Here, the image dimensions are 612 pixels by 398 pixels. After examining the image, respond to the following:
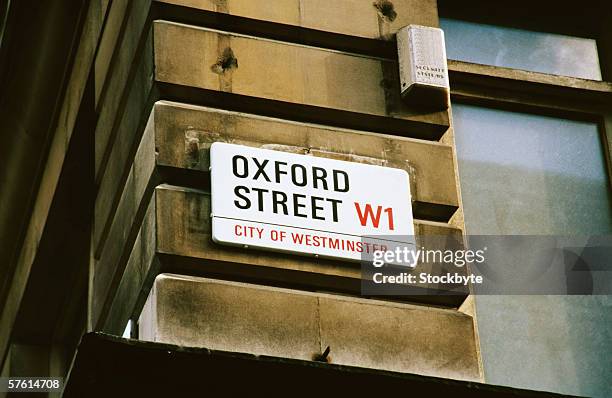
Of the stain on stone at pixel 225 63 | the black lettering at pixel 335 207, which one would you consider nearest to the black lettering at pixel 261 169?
the black lettering at pixel 335 207

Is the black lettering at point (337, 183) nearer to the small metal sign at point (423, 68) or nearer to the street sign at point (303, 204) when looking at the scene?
the street sign at point (303, 204)

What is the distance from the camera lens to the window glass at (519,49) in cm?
1438

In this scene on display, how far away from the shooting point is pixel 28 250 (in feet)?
61.4

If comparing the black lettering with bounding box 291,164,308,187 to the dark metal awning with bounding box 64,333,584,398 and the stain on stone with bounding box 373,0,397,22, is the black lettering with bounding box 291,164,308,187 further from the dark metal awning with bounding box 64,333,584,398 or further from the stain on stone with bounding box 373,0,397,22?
the dark metal awning with bounding box 64,333,584,398

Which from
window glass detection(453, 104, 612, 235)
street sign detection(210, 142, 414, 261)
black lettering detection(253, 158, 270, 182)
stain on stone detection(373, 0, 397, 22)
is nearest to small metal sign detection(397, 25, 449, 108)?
stain on stone detection(373, 0, 397, 22)

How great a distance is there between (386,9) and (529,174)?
1.91m

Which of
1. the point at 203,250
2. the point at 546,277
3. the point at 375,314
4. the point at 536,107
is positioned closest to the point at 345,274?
the point at 375,314

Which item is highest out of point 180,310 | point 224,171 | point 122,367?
point 224,171

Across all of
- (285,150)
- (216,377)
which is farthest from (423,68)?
(216,377)

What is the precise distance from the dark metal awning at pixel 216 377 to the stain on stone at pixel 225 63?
330cm

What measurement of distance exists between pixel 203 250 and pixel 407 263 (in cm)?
161

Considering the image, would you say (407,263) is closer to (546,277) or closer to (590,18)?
(546,277)

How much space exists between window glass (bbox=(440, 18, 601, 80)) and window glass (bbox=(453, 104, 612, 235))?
610 mm

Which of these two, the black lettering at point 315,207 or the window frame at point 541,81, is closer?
the black lettering at point 315,207
